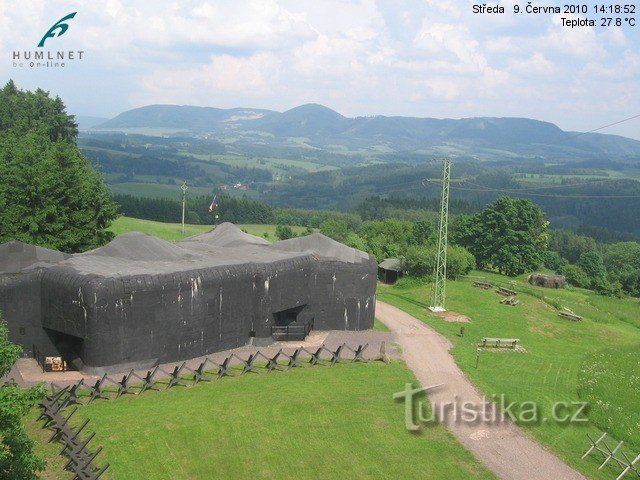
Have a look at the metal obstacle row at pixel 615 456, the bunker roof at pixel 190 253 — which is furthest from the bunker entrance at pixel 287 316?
the metal obstacle row at pixel 615 456

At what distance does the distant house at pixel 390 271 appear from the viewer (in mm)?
64981

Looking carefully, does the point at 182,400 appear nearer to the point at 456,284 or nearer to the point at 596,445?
the point at 596,445

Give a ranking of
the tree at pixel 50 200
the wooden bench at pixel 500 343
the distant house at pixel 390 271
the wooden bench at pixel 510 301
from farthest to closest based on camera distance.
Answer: the distant house at pixel 390 271, the wooden bench at pixel 510 301, the tree at pixel 50 200, the wooden bench at pixel 500 343

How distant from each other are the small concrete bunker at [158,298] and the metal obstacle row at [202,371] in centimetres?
185

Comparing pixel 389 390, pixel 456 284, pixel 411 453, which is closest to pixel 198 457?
pixel 411 453

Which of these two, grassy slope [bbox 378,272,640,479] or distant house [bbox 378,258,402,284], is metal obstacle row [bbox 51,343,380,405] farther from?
distant house [bbox 378,258,402,284]

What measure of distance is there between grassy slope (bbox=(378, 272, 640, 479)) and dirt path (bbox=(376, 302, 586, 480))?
0.72 meters

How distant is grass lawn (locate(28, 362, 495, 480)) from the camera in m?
21.6

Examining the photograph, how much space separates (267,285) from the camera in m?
37.3

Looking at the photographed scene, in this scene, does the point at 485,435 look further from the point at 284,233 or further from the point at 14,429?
the point at 284,233

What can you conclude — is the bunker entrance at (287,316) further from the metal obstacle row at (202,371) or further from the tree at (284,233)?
the tree at (284,233)

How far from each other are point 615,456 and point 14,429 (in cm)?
2252

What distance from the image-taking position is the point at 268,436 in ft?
78.3

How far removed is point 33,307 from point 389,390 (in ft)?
67.2
